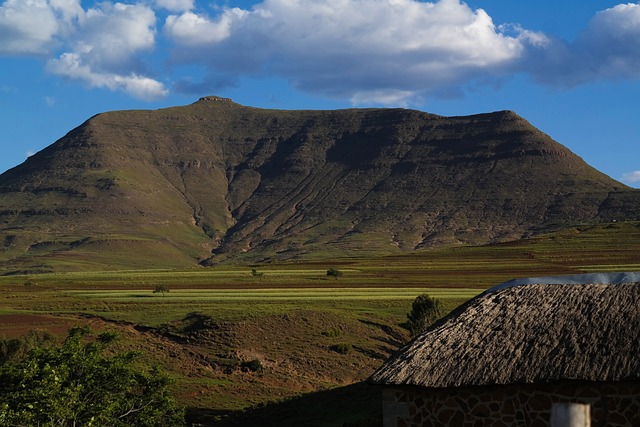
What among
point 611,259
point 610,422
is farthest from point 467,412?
point 611,259

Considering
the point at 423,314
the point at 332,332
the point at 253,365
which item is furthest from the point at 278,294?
the point at 253,365

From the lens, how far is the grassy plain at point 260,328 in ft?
141

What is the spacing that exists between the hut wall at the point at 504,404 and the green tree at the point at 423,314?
4005 cm

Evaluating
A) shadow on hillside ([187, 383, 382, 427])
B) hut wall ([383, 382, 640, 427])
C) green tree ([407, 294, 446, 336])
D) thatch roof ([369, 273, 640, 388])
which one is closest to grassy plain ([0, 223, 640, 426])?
shadow on hillside ([187, 383, 382, 427])

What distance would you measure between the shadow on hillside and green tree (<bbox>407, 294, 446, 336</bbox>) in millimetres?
15636

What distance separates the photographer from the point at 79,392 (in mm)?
24562

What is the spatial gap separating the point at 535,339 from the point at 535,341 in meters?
0.07

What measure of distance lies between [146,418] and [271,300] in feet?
149

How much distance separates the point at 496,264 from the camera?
11675 centimetres

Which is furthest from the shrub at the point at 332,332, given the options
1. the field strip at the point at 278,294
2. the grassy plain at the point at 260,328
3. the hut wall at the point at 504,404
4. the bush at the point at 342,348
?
the hut wall at the point at 504,404

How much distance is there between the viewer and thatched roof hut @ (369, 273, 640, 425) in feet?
55.0

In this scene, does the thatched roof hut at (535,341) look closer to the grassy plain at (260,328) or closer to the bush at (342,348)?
the grassy plain at (260,328)

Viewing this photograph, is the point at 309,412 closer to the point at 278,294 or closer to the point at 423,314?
the point at 423,314

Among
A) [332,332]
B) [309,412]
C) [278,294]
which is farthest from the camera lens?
[278,294]
